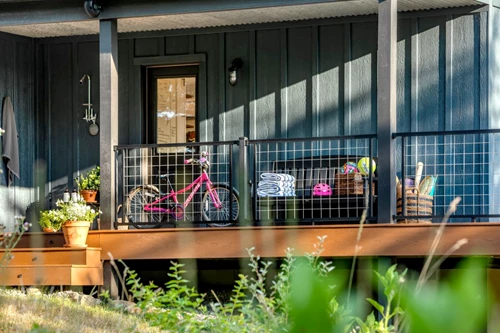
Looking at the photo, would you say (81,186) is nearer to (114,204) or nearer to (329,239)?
(114,204)

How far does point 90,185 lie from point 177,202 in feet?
4.16

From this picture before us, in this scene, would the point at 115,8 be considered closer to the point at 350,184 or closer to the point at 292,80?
the point at 292,80

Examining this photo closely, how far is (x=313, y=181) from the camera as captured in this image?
32.2ft

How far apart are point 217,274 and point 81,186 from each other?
6.77 ft

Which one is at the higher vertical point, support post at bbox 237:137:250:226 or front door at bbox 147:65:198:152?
front door at bbox 147:65:198:152

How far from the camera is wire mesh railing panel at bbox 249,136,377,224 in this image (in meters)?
8.87

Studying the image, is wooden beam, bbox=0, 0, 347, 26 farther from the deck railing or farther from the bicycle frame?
the bicycle frame

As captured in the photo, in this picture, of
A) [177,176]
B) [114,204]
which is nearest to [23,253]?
[114,204]

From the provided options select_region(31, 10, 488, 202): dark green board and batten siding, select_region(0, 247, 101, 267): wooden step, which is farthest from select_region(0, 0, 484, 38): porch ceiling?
select_region(0, 247, 101, 267): wooden step

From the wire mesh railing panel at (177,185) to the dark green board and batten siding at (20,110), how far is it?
1431mm

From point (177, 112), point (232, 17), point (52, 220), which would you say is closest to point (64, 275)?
point (52, 220)

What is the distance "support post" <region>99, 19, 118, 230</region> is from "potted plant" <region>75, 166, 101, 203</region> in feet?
5.23

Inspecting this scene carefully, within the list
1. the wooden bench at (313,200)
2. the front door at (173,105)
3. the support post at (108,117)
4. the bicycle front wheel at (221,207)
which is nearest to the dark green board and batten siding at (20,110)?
the front door at (173,105)

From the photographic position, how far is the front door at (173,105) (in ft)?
36.7
